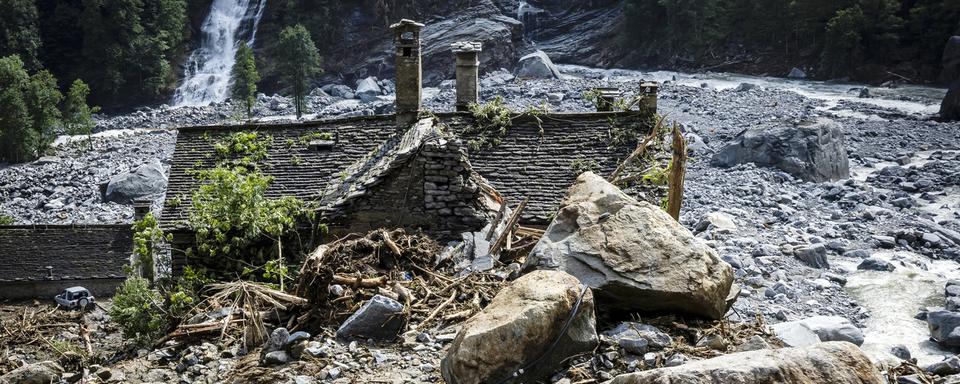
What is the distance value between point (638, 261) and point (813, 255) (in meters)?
11.1

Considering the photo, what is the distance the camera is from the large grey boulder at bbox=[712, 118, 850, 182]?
26.4 meters

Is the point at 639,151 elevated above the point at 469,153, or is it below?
above

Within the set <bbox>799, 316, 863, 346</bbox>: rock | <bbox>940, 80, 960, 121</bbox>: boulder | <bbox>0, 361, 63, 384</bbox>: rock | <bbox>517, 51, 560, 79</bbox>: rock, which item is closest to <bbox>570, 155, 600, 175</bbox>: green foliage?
<bbox>799, 316, 863, 346</bbox>: rock

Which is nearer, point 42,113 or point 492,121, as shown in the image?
point 492,121

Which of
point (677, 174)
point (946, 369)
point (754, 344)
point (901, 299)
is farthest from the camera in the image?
point (901, 299)

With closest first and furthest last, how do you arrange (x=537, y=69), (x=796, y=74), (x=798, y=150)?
(x=798, y=150), (x=796, y=74), (x=537, y=69)

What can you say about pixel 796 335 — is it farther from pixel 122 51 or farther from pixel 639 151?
pixel 122 51

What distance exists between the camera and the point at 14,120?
135ft

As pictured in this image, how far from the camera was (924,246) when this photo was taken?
62.0 ft

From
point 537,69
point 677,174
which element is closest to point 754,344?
point 677,174

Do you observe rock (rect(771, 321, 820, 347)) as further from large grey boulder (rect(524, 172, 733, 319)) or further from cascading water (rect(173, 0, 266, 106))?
cascading water (rect(173, 0, 266, 106))

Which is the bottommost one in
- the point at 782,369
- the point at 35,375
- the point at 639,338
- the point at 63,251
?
the point at 63,251

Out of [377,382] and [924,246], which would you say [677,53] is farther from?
[377,382]

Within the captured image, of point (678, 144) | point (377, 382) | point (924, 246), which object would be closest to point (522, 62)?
point (924, 246)
